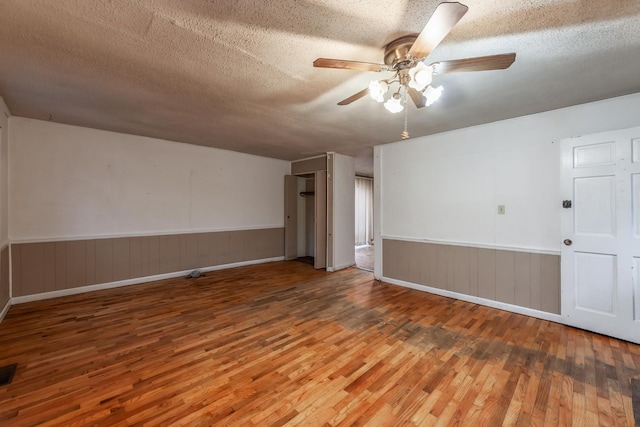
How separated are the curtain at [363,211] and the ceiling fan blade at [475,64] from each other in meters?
6.83

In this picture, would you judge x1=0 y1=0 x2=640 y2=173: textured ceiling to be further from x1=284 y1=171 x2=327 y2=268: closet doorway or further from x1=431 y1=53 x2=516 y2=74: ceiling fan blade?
x1=284 y1=171 x2=327 y2=268: closet doorway

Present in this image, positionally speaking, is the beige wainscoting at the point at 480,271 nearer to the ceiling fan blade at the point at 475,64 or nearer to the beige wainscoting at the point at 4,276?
the ceiling fan blade at the point at 475,64

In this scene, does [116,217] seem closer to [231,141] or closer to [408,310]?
[231,141]

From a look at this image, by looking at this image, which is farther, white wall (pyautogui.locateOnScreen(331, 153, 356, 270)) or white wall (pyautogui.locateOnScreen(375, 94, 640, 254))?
white wall (pyautogui.locateOnScreen(331, 153, 356, 270))

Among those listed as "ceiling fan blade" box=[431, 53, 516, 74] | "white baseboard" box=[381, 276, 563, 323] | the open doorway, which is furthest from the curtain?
"ceiling fan blade" box=[431, 53, 516, 74]

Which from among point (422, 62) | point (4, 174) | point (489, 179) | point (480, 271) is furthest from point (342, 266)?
point (4, 174)

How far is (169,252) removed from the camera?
15.3ft

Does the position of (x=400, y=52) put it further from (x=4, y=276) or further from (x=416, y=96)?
(x=4, y=276)

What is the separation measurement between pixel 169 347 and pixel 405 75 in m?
2.96

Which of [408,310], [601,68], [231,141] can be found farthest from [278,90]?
[408,310]

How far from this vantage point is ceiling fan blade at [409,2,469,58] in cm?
111

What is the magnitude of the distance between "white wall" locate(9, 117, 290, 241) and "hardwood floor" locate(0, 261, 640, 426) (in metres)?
1.22

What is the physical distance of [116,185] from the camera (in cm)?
412

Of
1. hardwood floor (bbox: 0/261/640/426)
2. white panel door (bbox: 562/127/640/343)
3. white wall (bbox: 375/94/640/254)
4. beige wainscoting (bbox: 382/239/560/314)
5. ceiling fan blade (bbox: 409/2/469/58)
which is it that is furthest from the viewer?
beige wainscoting (bbox: 382/239/560/314)
